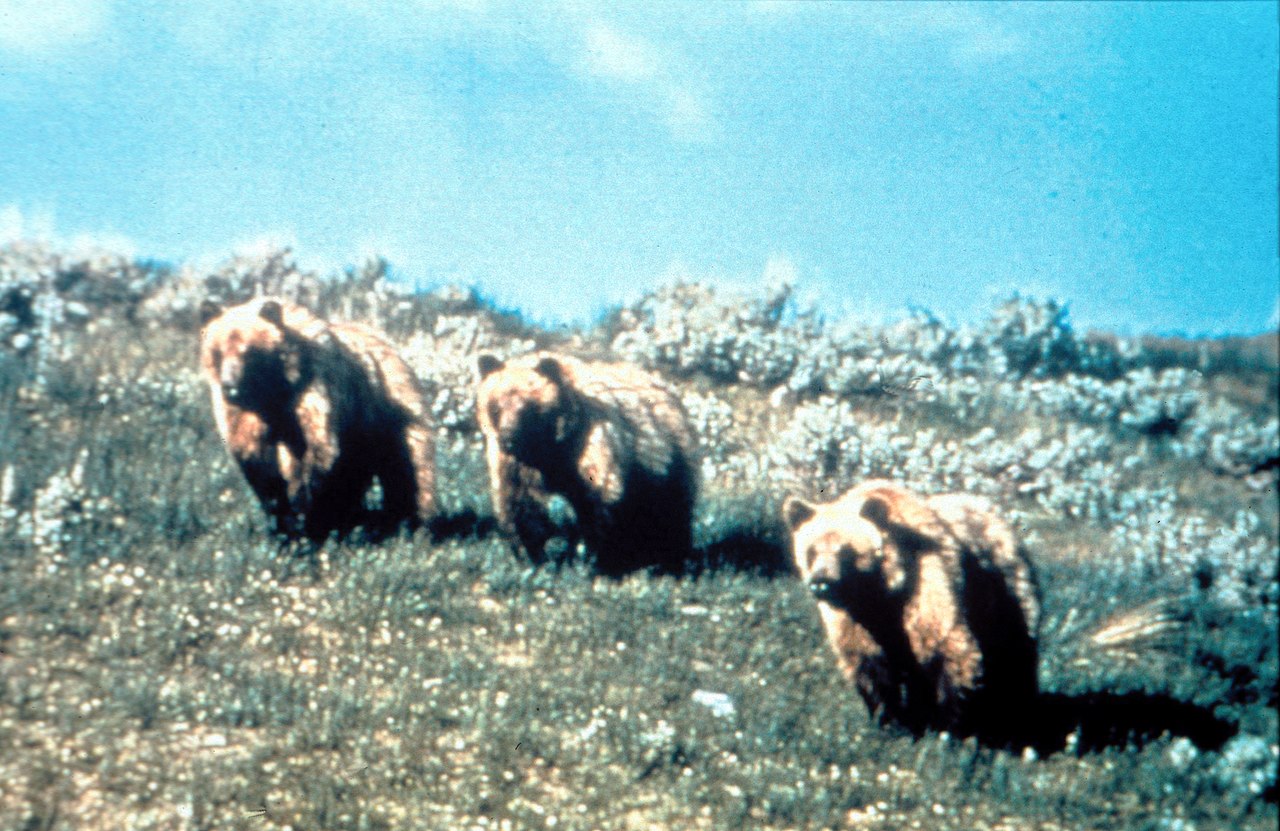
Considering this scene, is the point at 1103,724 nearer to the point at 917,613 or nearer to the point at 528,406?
the point at 917,613

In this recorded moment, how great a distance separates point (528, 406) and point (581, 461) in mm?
562

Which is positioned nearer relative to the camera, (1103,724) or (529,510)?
(1103,724)

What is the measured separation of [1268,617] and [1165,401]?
4.46 metres

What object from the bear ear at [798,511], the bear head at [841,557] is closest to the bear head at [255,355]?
the bear ear at [798,511]

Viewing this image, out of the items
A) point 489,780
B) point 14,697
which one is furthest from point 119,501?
point 489,780

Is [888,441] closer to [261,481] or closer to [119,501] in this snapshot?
[261,481]

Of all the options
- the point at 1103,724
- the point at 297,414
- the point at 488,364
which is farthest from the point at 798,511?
the point at 297,414

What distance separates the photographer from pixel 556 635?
17.9 feet

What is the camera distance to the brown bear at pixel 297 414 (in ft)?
19.5

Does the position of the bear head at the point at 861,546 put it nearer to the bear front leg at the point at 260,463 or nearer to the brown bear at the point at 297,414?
the brown bear at the point at 297,414

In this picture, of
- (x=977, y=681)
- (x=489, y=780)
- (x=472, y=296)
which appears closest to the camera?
(x=489, y=780)

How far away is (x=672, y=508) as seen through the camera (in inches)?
275

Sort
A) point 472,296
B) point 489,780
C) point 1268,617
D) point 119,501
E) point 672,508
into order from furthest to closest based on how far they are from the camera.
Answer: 1. point 472,296
2. point 1268,617
3. point 672,508
4. point 119,501
5. point 489,780

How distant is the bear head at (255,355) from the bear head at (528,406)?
1.18m
